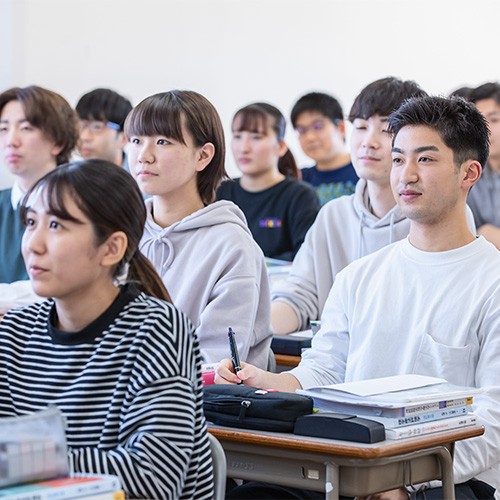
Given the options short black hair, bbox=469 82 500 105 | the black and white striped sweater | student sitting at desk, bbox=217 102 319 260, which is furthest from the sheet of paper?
short black hair, bbox=469 82 500 105

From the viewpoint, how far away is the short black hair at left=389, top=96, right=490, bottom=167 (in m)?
2.17

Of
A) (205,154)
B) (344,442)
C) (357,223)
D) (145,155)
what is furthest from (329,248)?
(344,442)

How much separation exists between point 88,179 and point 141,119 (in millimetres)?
1089

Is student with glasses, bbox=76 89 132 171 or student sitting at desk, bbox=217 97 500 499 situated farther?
student with glasses, bbox=76 89 132 171

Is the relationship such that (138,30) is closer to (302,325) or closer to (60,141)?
(60,141)

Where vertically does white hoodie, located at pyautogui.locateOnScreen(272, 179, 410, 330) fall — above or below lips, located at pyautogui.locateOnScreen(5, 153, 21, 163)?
below

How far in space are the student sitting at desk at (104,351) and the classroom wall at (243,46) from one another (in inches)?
120

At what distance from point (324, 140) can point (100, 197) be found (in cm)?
346

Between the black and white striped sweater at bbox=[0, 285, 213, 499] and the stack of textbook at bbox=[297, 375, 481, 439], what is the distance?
1.24ft

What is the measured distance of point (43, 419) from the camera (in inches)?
42.9

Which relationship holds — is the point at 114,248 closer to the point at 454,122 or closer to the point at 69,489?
the point at 69,489

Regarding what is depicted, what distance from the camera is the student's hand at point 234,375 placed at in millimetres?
1912

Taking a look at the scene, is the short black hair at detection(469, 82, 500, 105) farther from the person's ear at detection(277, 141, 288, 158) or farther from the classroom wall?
the classroom wall

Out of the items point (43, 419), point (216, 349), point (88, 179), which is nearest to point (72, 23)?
point (216, 349)
